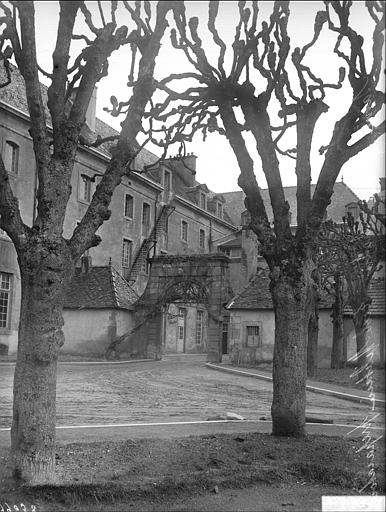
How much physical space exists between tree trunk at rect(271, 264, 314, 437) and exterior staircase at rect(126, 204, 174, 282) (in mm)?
31565

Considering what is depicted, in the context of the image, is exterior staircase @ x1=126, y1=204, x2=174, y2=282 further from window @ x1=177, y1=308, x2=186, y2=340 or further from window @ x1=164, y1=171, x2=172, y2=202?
window @ x1=177, y1=308, x2=186, y2=340

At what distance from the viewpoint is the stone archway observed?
3059cm

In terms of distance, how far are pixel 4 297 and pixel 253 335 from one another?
37.8ft

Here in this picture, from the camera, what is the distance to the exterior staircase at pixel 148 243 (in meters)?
39.0

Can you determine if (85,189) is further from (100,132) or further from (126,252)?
(100,132)

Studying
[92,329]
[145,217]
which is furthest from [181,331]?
[92,329]

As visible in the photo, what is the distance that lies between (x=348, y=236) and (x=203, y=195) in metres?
30.8

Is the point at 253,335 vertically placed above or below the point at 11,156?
below

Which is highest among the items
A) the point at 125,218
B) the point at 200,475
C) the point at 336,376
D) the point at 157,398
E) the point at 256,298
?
the point at 125,218

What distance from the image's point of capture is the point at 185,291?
3198cm

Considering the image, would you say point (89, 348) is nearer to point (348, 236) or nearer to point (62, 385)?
point (62, 385)

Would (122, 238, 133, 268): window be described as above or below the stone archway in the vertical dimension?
above

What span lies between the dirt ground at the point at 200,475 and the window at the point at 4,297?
73.5 ft

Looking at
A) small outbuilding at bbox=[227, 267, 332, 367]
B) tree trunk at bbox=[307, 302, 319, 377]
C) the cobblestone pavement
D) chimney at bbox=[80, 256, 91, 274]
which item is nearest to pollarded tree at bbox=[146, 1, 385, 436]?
the cobblestone pavement
